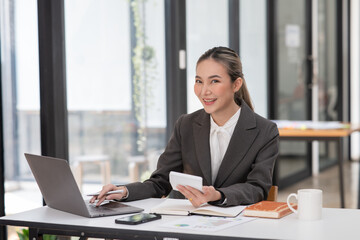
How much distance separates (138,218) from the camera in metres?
2.09

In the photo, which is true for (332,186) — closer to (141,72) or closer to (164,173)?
(141,72)

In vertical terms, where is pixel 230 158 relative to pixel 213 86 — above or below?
below

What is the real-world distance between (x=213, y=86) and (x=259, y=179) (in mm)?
456

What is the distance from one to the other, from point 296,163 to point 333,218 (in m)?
5.34

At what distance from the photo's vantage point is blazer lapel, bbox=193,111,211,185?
274 cm

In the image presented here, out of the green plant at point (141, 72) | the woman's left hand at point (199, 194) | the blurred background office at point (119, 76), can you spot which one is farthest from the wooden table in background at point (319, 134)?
the woman's left hand at point (199, 194)

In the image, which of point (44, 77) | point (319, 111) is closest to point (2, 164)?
point (44, 77)

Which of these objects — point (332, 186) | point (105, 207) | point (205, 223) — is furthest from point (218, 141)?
point (332, 186)

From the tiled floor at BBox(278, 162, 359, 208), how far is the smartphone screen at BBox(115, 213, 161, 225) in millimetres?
4001

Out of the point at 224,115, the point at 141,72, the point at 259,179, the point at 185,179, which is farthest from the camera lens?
the point at 141,72

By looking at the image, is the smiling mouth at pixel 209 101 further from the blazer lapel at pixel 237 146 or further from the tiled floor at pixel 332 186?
the tiled floor at pixel 332 186

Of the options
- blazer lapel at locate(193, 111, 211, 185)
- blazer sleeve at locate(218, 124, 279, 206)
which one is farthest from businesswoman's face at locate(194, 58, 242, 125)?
blazer sleeve at locate(218, 124, 279, 206)

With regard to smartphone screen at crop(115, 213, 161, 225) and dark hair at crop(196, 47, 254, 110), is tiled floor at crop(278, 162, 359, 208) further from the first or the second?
smartphone screen at crop(115, 213, 161, 225)

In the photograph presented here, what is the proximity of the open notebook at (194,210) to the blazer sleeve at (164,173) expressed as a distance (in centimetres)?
27
